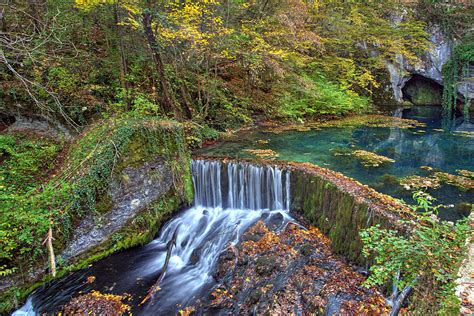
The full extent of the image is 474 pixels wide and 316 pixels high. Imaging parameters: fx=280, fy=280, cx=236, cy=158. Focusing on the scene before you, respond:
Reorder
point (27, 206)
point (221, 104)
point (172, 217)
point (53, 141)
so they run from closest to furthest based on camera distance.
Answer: point (27, 206) < point (172, 217) < point (53, 141) < point (221, 104)

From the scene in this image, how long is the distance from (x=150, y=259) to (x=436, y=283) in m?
5.10

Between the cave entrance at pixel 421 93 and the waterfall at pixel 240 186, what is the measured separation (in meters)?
20.5

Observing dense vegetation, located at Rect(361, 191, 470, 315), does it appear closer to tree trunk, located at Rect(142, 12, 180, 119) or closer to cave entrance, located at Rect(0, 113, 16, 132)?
tree trunk, located at Rect(142, 12, 180, 119)

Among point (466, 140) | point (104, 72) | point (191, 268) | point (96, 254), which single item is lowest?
point (191, 268)

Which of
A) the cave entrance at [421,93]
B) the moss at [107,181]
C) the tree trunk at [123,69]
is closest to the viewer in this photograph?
the moss at [107,181]

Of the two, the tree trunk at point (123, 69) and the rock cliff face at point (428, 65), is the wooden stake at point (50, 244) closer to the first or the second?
the tree trunk at point (123, 69)

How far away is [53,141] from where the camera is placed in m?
8.11

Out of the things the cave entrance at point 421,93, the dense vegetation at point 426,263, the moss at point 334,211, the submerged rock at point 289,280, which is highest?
the cave entrance at point 421,93

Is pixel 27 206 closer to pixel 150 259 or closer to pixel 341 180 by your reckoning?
pixel 150 259

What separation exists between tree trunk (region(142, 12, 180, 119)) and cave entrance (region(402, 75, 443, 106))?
67.8ft

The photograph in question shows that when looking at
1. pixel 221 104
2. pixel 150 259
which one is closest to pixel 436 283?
pixel 150 259

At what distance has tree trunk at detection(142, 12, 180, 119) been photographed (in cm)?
780

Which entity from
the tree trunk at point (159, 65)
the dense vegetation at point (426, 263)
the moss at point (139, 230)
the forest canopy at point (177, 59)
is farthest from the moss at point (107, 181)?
the dense vegetation at point (426, 263)

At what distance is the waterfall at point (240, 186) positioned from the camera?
718 centimetres
